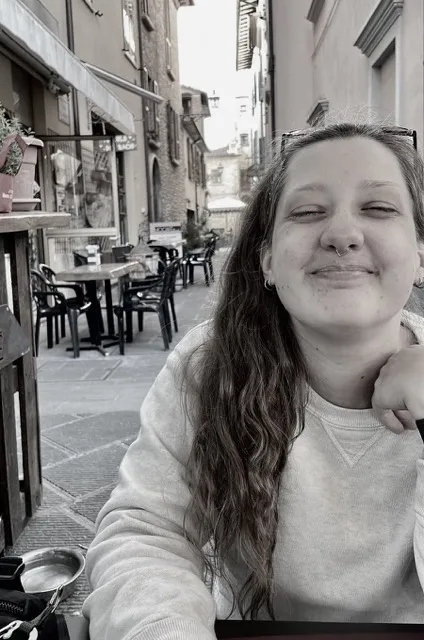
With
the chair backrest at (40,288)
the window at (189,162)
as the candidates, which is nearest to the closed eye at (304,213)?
the chair backrest at (40,288)

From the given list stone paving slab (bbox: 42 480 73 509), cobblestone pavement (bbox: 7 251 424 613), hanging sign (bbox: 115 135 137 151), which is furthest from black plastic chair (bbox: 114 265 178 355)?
hanging sign (bbox: 115 135 137 151)

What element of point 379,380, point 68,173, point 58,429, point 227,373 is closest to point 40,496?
point 58,429

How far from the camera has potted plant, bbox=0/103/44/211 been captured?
8.17ft

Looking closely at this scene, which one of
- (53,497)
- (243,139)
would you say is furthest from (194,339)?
(243,139)

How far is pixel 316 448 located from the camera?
115cm

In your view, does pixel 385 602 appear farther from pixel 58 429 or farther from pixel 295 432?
pixel 58 429

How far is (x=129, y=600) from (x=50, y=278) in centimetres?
646

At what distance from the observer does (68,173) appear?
32.8 feet

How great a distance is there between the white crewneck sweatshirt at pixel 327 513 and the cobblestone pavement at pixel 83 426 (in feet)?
1.37

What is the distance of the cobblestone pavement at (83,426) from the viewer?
8.90 ft

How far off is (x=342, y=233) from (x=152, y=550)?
631 millimetres

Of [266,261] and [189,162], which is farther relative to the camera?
[189,162]

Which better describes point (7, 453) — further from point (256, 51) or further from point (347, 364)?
point (256, 51)

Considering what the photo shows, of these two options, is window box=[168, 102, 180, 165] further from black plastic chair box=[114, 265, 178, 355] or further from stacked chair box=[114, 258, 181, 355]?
black plastic chair box=[114, 265, 178, 355]
